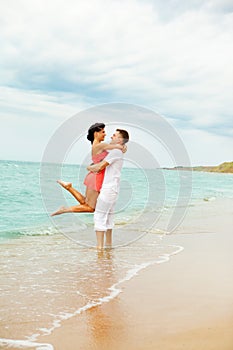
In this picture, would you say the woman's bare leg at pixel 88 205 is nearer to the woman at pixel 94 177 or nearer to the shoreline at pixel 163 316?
the woman at pixel 94 177

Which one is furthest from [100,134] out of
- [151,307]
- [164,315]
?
[164,315]

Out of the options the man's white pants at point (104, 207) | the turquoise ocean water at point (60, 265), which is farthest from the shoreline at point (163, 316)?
the man's white pants at point (104, 207)

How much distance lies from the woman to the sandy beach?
169 centimetres

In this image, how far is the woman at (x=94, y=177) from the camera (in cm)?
643

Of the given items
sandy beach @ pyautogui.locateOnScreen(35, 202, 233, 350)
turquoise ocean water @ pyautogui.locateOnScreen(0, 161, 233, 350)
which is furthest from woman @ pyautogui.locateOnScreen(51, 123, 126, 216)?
sandy beach @ pyautogui.locateOnScreen(35, 202, 233, 350)

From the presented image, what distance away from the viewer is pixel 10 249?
6754 mm

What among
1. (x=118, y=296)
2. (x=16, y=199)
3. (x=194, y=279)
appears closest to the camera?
(x=118, y=296)

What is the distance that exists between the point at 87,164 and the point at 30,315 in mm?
3660

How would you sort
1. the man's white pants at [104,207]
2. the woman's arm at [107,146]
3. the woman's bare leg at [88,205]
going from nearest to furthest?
1. the woman's arm at [107,146]
2. the man's white pants at [104,207]
3. the woman's bare leg at [88,205]

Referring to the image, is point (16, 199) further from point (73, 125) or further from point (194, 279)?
point (194, 279)

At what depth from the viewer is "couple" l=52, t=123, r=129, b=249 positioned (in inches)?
254

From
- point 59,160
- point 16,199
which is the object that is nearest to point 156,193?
point 16,199

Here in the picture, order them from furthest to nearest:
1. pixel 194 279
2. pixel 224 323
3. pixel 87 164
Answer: pixel 87 164
pixel 194 279
pixel 224 323

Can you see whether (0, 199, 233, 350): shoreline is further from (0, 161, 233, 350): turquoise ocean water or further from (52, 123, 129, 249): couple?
(52, 123, 129, 249): couple
